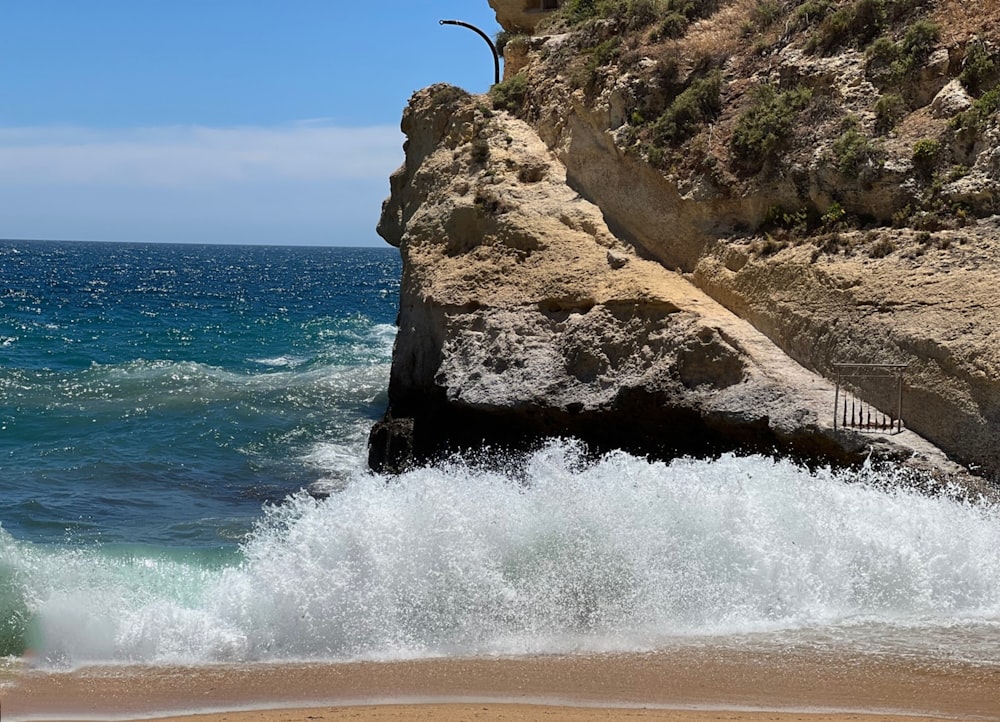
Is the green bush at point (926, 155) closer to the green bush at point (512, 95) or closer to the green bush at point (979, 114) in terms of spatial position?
the green bush at point (979, 114)

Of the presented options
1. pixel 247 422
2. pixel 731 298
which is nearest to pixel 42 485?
pixel 247 422

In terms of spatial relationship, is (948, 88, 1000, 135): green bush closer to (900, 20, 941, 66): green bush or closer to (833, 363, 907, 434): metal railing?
(900, 20, 941, 66): green bush

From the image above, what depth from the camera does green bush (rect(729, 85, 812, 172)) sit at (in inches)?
576

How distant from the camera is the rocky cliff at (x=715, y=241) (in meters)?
12.6

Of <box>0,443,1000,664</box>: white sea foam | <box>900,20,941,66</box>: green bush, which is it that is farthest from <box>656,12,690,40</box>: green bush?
<box>0,443,1000,664</box>: white sea foam

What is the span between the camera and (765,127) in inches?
580

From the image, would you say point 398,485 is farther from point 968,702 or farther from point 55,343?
point 55,343

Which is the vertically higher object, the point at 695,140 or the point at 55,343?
the point at 695,140

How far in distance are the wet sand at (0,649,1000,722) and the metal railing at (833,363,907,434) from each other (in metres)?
3.80

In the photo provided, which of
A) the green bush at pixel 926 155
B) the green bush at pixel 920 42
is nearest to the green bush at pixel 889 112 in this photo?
the green bush at pixel 920 42

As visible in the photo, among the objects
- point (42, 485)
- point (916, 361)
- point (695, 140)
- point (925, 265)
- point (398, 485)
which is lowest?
point (42, 485)

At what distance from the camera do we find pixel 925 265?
1265cm

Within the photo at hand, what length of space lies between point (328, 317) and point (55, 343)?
1411cm

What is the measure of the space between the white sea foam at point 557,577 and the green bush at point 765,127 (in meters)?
4.65
